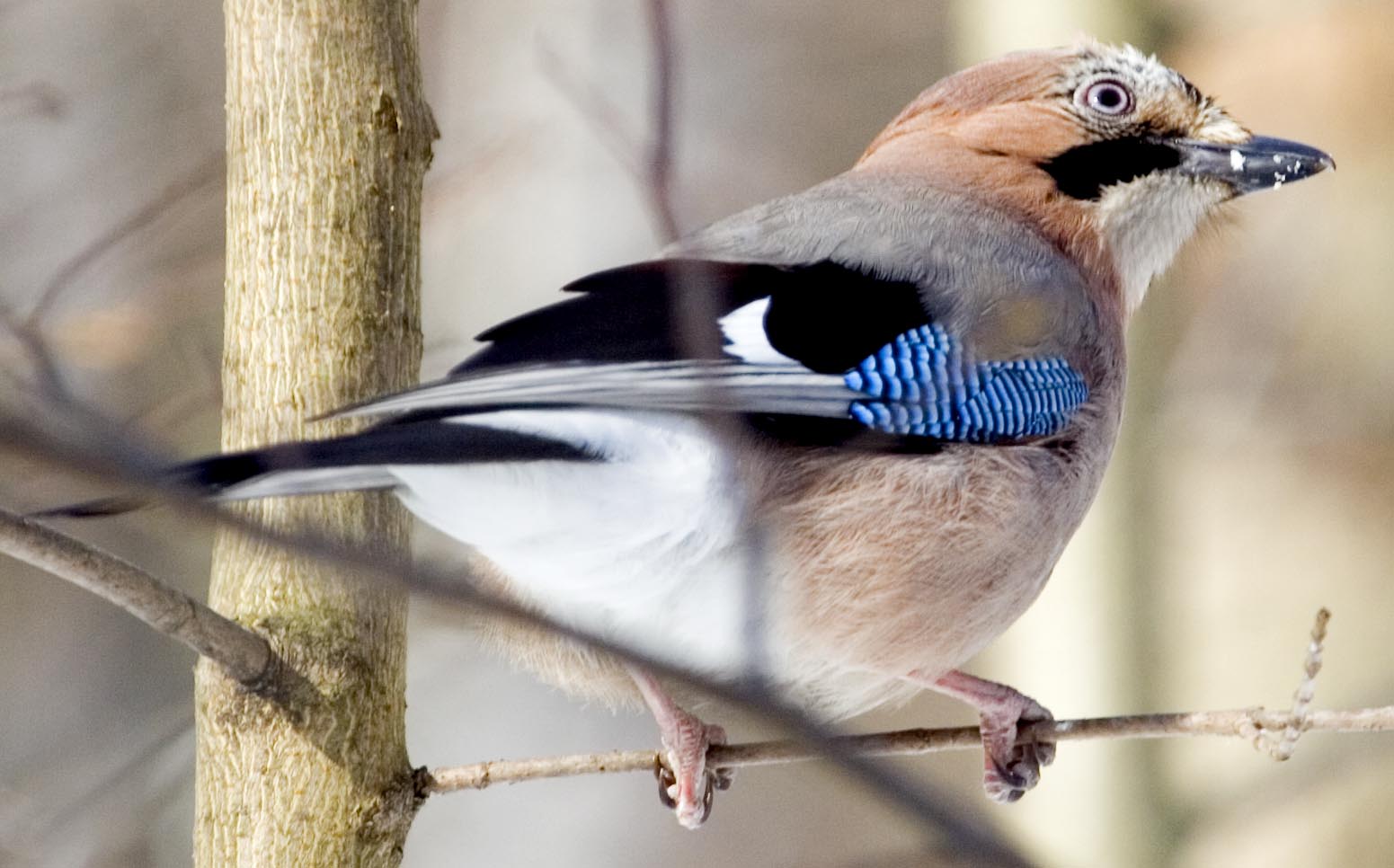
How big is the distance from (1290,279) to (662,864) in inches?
124

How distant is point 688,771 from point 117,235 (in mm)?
1160

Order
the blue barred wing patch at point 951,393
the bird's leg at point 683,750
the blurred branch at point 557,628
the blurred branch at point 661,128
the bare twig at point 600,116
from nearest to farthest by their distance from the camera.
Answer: the blurred branch at point 557,628 → the blurred branch at point 661,128 → the bare twig at point 600,116 → the blue barred wing patch at point 951,393 → the bird's leg at point 683,750

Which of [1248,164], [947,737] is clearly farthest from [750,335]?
[1248,164]

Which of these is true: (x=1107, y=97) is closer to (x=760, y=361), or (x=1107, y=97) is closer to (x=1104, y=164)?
(x=1104, y=164)

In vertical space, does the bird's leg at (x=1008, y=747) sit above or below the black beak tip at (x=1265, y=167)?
below

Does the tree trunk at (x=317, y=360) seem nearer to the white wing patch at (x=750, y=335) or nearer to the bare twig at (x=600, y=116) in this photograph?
the bare twig at (x=600, y=116)

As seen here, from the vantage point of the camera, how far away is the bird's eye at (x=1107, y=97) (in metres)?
2.55

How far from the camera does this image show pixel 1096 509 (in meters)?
4.02

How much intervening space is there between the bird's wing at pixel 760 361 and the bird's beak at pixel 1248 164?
485 mm

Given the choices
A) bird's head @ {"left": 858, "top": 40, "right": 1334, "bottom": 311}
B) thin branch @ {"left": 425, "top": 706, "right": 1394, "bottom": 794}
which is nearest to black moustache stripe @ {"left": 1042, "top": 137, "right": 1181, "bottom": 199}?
bird's head @ {"left": 858, "top": 40, "right": 1334, "bottom": 311}

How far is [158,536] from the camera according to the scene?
258 cm

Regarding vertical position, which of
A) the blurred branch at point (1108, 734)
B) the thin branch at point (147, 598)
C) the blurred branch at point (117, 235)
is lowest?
the blurred branch at point (1108, 734)

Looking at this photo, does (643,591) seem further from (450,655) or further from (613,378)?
(450,655)

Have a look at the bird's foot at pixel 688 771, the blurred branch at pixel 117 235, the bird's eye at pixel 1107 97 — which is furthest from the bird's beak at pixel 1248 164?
the blurred branch at pixel 117 235
